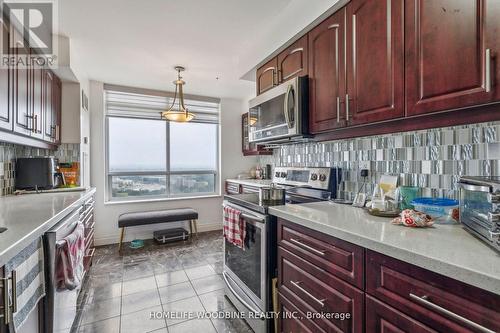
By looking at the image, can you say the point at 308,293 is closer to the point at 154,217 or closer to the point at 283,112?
the point at 283,112

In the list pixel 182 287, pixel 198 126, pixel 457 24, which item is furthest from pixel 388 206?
pixel 198 126

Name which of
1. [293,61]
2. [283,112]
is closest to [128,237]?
[283,112]

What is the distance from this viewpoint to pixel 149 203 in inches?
156

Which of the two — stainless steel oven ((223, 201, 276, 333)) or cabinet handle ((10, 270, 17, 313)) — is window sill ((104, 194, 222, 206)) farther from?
cabinet handle ((10, 270, 17, 313))

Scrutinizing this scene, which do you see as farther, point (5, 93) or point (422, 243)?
point (5, 93)

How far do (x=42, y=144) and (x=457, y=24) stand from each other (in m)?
3.26

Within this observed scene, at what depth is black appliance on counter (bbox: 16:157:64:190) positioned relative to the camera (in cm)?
240

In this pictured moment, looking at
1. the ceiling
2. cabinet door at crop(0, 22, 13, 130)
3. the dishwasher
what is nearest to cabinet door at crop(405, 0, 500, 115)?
the ceiling

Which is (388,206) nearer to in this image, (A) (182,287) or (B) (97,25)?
(A) (182,287)

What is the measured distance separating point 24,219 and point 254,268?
1.41m

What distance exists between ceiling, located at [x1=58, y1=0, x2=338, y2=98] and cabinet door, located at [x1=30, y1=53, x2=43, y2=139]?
0.45 meters

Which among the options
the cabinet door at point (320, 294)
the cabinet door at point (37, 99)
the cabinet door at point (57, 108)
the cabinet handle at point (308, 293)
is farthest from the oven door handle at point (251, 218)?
the cabinet door at point (57, 108)

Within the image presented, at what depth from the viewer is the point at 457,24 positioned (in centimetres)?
103

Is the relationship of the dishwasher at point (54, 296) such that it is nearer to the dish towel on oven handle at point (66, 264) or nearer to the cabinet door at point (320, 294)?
the dish towel on oven handle at point (66, 264)
